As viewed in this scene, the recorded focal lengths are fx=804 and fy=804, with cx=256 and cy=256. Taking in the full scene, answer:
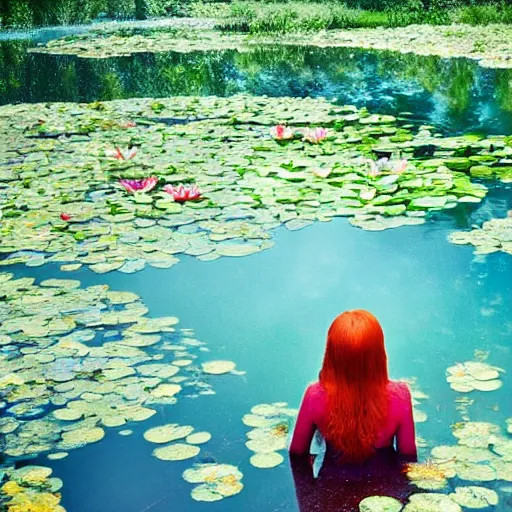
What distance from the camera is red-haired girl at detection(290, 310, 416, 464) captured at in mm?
2059

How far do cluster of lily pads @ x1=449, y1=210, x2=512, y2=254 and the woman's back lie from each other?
1801mm

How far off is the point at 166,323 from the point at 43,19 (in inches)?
907

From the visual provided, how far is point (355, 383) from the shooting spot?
2088 mm

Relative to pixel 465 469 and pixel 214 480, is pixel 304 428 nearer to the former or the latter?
pixel 214 480

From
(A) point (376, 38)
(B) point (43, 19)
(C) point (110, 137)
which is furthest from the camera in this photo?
(B) point (43, 19)

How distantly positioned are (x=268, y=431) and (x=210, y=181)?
281 cm

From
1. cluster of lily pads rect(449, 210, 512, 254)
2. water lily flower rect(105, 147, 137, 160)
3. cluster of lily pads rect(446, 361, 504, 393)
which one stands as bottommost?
cluster of lily pads rect(446, 361, 504, 393)

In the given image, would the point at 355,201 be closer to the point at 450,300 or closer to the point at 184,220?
the point at 184,220

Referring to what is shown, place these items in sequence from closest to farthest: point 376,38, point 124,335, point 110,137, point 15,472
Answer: point 15,472 → point 124,335 → point 110,137 → point 376,38

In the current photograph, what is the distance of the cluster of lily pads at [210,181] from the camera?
4.07 m

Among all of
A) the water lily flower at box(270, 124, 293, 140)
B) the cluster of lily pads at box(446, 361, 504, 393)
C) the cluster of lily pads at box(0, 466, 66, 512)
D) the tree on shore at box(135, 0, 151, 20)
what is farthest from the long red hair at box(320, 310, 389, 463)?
the tree on shore at box(135, 0, 151, 20)

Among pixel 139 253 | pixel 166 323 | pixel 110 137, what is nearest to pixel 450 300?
pixel 166 323

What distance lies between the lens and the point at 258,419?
253 cm

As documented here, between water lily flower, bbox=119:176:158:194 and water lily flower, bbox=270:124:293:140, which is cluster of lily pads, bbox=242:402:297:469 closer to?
water lily flower, bbox=119:176:158:194
